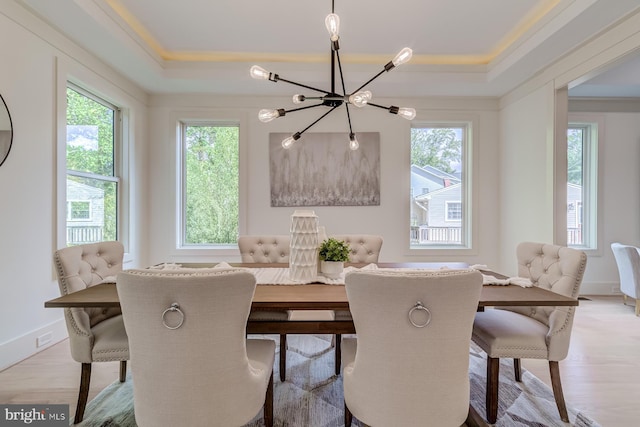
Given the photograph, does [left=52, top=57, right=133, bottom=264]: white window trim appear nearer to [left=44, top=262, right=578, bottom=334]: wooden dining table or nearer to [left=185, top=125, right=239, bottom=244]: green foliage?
[left=185, top=125, right=239, bottom=244]: green foliage

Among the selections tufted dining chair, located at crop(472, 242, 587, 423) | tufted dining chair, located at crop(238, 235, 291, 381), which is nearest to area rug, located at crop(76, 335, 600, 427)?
tufted dining chair, located at crop(472, 242, 587, 423)

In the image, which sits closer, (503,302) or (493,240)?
(503,302)

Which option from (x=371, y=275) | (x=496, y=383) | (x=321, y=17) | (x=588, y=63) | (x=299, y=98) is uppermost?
(x=321, y=17)

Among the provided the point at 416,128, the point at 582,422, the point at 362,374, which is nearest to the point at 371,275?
the point at 362,374

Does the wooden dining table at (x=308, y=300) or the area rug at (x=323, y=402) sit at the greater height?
the wooden dining table at (x=308, y=300)

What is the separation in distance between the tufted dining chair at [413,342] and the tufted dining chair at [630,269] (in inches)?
130

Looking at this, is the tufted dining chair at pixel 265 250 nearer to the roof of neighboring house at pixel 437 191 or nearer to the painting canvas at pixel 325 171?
the painting canvas at pixel 325 171

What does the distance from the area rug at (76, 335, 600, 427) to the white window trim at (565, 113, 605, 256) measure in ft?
Result: 9.23

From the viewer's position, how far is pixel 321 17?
8.32ft

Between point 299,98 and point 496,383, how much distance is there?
190cm

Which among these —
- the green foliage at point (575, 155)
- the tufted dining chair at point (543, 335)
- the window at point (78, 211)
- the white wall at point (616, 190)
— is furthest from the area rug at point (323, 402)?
the green foliage at point (575, 155)

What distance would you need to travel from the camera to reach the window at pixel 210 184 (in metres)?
3.78

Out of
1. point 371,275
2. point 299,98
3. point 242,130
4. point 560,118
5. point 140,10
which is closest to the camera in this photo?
point 371,275

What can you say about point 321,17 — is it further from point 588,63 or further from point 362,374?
point 362,374
